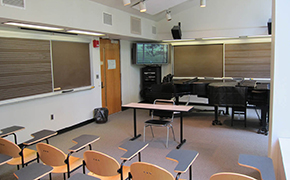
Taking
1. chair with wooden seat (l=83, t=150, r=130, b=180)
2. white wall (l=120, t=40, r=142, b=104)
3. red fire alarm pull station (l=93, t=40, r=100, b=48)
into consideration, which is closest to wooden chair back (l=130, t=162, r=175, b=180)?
chair with wooden seat (l=83, t=150, r=130, b=180)

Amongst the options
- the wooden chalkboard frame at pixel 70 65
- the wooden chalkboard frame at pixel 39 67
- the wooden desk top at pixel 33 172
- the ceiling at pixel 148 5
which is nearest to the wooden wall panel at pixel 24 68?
the wooden chalkboard frame at pixel 39 67

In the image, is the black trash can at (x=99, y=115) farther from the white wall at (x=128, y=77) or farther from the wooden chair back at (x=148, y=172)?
the wooden chair back at (x=148, y=172)

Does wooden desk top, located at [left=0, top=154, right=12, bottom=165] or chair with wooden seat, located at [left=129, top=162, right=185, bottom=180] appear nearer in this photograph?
chair with wooden seat, located at [left=129, top=162, right=185, bottom=180]

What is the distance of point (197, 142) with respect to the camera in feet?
15.6

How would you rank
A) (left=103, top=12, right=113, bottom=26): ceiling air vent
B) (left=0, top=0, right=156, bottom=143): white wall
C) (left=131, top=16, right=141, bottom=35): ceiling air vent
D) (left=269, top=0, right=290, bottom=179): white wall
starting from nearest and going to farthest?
1. (left=269, top=0, right=290, bottom=179): white wall
2. (left=0, top=0, right=156, bottom=143): white wall
3. (left=103, top=12, right=113, bottom=26): ceiling air vent
4. (left=131, top=16, right=141, bottom=35): ceiling air vent

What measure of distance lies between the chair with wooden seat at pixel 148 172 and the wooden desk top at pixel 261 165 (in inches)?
28.2

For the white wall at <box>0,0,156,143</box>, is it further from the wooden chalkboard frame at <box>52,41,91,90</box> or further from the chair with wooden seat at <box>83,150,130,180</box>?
the chair with wooden seat at <box>83,150,130,180</box>

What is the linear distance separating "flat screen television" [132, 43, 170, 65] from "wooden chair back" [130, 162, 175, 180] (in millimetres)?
5740

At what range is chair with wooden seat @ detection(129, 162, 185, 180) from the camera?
2.09 metres

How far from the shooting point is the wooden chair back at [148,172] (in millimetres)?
2094

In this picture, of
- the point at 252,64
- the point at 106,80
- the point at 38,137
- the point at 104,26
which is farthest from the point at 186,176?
the point at 252,64

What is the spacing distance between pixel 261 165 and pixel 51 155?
2167mm

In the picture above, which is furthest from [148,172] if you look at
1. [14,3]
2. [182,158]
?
[14,3]

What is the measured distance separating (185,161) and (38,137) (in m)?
2.04
